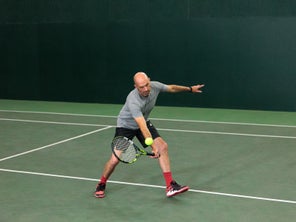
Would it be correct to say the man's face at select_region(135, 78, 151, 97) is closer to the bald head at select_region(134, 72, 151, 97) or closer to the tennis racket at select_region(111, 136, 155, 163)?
the bald head at select_region(134, 72, 151, 97)

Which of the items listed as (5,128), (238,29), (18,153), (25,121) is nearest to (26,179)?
(18,153)

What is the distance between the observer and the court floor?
4.76m

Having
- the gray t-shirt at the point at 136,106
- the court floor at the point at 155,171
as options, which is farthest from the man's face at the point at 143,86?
the court floor at the point at 155,171

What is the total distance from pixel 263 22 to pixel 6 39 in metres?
7.28

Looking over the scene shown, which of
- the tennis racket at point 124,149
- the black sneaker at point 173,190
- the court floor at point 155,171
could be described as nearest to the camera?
the court floor at point 155,171

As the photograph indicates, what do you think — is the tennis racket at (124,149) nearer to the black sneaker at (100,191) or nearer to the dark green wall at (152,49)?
the black sneaker at (100,191)

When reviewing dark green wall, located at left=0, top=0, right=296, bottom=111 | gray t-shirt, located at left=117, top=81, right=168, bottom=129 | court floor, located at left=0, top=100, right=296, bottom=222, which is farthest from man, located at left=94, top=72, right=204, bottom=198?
dark green wall, located at left=0, top=0, right=296, bottom=111

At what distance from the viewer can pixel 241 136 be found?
8.56m

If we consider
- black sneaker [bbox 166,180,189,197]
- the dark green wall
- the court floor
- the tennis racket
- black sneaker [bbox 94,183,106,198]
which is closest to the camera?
the court floor

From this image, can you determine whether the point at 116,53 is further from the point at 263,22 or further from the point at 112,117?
the point at 263,22

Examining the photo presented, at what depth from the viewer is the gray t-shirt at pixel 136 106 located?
16.3 feet

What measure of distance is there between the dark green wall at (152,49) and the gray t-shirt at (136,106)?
6933 mm

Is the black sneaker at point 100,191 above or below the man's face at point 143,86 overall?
below

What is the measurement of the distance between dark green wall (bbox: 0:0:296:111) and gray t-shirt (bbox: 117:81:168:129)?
6933mm
